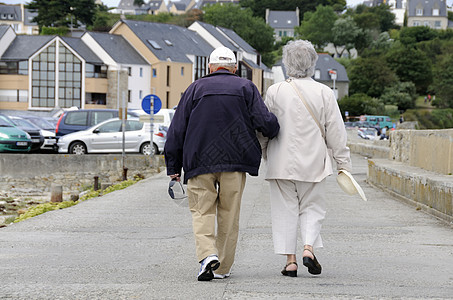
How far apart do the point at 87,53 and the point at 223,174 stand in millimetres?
76758

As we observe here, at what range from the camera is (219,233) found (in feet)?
21.4

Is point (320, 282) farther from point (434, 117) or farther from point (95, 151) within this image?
point (434, 117)

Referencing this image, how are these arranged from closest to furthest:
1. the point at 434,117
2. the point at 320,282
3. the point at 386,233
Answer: the point at 320,282
the point at 386,233
the point at 434,117

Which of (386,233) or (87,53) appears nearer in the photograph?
(386,233)

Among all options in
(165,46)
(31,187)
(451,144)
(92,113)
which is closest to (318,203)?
(451,144)

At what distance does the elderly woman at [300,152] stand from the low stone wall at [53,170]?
20131 millimetres

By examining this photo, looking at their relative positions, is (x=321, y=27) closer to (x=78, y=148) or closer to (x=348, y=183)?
(x=78, y=148)

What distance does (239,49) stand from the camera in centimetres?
10262

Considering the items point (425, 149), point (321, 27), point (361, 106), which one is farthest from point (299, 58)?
point (321, 27)

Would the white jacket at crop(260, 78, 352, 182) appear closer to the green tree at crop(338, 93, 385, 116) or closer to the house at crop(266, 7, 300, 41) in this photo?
the green tree at crop(338, 93, 385, 116)

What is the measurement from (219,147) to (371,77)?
105 meters

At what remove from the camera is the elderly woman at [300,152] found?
6586 mm

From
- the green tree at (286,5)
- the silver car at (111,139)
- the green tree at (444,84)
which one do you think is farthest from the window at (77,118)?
the green tree at (286,5)

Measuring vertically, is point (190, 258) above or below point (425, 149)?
below
